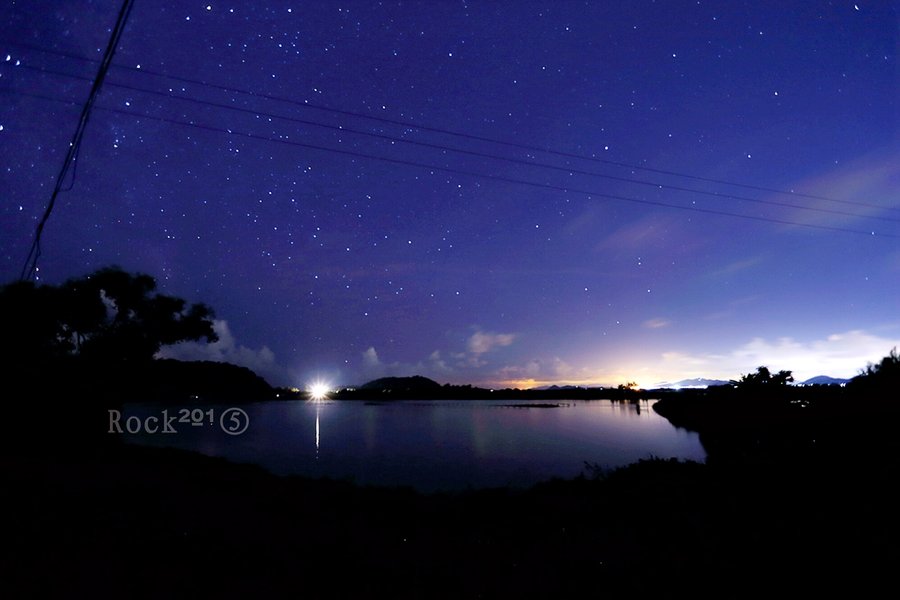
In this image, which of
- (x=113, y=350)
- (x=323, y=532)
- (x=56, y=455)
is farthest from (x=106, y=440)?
(x=323, y=532)

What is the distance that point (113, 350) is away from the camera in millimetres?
28734

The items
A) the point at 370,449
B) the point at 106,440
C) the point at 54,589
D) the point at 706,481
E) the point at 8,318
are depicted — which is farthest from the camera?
the point at 370,449

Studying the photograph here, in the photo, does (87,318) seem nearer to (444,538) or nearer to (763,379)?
(444,538)

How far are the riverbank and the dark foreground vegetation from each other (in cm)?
5

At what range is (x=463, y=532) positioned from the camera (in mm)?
11000

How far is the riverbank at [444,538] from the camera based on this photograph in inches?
269

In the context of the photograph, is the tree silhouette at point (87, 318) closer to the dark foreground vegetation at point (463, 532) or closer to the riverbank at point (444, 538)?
the dark foreground vegetation at point (463, 532)

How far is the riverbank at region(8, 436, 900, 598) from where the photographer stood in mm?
6840

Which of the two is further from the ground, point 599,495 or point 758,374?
point 758,374

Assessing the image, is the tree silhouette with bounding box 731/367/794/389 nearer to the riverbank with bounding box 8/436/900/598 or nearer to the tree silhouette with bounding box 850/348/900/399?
the tree silhouette with bounding box 850/348/900/399

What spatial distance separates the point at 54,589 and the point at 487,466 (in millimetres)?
37468

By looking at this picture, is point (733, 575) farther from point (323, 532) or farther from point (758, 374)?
point (758, 374)

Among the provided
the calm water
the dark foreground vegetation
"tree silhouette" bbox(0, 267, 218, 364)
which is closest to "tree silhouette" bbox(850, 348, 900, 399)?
the dark foreground vegetation

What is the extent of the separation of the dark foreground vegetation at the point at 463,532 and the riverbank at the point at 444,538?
46 mm
